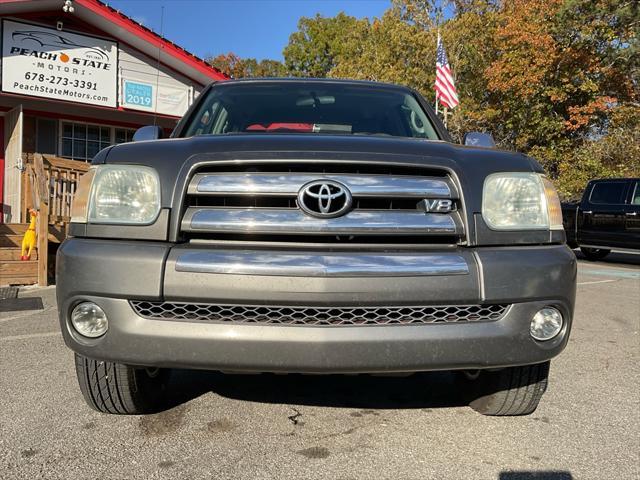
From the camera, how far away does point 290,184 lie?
2.21 metres

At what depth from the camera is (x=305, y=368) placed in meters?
2.05

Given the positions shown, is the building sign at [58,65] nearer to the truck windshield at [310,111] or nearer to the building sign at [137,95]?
the building sign at [137,95]

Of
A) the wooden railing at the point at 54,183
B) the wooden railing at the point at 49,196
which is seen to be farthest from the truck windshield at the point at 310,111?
the wooden railing at the point at 54,183

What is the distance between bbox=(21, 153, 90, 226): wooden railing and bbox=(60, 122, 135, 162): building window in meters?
3.23

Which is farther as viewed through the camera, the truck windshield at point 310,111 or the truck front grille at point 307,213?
the truck windshield at point 310,111

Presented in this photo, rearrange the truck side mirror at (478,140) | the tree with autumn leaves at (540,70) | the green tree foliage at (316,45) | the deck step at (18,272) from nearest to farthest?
1. the truck side mirror at (478,140)
2. the deck step at (18,272)
3. the tree with autumn leaves at (540,70)
4. the green tree foliage at (316,45)

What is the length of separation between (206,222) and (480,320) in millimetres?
1181

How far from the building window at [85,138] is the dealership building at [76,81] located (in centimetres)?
2

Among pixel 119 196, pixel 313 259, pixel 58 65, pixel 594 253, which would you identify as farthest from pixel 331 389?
pixel 594 253

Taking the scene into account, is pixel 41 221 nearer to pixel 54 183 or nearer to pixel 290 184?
pixel 54 183

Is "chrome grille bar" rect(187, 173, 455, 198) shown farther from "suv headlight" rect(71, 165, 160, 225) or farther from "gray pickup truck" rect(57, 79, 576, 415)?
"suv headlight" rect(71, 165, 160, 225)

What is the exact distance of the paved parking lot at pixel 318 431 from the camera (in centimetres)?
229

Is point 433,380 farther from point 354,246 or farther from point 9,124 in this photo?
point 9,124

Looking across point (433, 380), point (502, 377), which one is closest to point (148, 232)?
point (502, 377)
